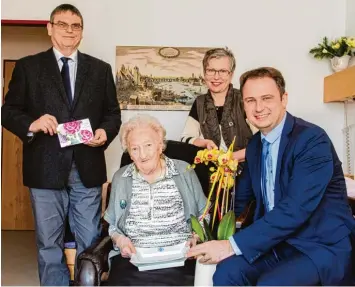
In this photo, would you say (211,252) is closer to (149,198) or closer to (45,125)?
(149,198)

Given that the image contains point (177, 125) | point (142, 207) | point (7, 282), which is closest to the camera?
point (142, 207)

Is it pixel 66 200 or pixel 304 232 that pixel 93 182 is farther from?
pixel 304 232

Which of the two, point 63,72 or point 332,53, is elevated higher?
point 332,53

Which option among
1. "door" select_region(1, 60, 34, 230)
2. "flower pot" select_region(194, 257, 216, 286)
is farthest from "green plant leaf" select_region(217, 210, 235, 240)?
"door" select_region(1, 60, 34, 230)

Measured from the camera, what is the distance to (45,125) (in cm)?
251

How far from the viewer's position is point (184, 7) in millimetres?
4934

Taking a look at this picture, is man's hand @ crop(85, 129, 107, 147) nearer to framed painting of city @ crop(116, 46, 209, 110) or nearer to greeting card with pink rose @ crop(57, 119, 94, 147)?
greeting card with pink rose @ crop(57, 119, 94, 147)

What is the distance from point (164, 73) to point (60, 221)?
101 inches

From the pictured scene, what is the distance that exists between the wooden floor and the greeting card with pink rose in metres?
1.61

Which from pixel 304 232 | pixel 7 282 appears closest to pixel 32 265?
pixel 7 282

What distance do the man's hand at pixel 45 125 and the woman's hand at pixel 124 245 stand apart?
0.63 metres

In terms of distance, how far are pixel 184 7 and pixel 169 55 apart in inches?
19.6

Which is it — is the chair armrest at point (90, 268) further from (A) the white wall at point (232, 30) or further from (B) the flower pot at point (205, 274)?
(A) the white wall at point (232, 30)

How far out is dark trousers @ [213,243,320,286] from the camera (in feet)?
5.95
